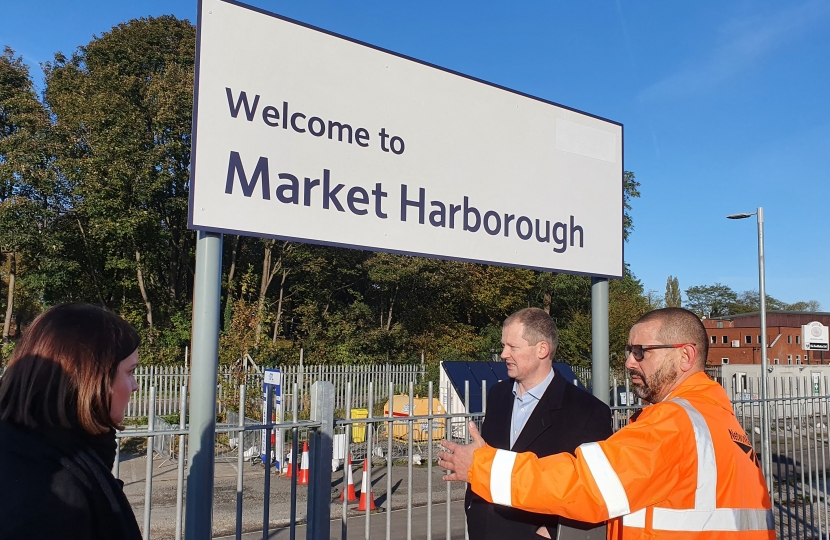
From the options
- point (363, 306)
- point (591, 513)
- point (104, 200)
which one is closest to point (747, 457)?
point (591, 513)

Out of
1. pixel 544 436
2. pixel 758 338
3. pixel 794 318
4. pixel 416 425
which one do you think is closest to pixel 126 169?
pixel 416 425

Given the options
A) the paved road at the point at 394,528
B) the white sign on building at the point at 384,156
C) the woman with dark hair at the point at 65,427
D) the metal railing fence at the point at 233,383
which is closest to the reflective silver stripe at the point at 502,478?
the woman with dark hair at the point at 65,427

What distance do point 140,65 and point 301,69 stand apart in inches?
1160

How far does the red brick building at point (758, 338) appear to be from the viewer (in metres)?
50.4

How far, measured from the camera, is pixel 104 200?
76.6 ft

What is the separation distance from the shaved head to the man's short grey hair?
78 centimetres

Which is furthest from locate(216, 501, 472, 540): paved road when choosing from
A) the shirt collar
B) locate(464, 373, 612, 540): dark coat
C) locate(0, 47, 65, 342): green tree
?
locate(0, 47, 65, 342): green tree

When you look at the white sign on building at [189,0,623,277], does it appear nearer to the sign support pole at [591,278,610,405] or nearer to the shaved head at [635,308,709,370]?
the sign support pole at [591,278,610,405]

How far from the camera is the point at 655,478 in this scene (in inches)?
78.4

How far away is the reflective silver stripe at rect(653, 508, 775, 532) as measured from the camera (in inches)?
81.0

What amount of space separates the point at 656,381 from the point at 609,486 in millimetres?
662

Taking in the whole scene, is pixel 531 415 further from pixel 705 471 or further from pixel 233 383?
pixel 233 383

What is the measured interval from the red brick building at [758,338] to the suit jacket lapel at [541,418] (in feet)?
165

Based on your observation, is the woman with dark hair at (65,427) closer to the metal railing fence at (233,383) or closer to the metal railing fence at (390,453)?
the metal railing fence at (390,453)
